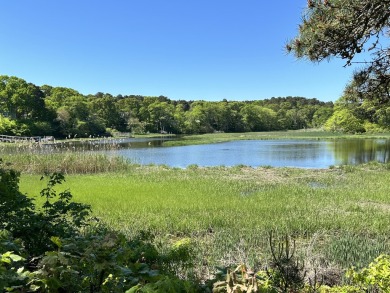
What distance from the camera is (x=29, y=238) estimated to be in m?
3.57

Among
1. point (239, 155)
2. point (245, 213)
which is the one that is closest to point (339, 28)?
point (245, 213)

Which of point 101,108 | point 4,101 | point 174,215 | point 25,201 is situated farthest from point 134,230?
point 101,108

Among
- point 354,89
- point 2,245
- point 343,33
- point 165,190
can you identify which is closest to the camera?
point 2,245

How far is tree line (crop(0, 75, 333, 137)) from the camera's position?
6266 cm

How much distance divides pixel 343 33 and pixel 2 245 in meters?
4.38

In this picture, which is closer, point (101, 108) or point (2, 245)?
point (2, 245)

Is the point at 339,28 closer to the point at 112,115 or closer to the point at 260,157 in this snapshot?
the point at 260,157

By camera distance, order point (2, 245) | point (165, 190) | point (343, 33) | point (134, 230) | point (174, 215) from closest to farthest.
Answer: point (2, 245) < point (343, 33) < point (134, 230) < point (174, 215) < point (165, 190)

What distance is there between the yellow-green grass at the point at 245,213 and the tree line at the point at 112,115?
4650 centimetres

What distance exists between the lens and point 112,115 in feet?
293

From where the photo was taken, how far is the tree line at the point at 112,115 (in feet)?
206

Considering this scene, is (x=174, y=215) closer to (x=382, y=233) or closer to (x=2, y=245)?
(x=382, y=233)

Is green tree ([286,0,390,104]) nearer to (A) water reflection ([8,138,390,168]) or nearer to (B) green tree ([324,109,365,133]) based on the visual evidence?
(A) water reflection ([8,138,390,168])

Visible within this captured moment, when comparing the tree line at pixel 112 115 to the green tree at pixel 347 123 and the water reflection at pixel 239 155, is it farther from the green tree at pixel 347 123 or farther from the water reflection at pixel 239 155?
the green tree at pixel 347 123
